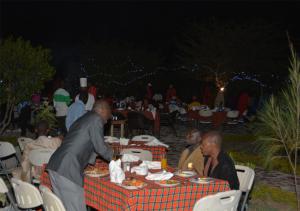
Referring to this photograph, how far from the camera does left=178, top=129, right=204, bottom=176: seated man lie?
6.22 metres

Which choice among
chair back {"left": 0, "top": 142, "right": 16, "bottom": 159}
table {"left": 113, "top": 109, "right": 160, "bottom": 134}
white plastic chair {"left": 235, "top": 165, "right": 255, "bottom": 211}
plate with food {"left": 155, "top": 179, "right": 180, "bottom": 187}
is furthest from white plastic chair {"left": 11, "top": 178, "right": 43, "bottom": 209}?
table {"left": 113, "top": 109, "right": 160, "bottom": 134}

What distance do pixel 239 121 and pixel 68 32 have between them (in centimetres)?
1584

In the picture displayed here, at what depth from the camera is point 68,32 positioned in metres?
31.8

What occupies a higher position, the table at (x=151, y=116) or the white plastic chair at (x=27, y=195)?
the table at (x=151, y=116)

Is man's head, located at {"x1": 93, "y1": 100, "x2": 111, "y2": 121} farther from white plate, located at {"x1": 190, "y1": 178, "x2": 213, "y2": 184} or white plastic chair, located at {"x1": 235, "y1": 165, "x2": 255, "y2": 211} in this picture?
white plastic chair, located at {"x1": 235, "y1": 165, "x2": 255, "y2": 211}

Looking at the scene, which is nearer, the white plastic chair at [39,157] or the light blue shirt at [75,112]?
the white plastic chair at [39,157]

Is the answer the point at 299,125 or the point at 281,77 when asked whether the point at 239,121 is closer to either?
the point at 281,77

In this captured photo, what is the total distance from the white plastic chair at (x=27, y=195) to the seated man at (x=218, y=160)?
1838mm

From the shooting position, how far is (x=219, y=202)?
4.40 meters

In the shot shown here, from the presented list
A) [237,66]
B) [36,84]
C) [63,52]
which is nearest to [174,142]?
[36,84]

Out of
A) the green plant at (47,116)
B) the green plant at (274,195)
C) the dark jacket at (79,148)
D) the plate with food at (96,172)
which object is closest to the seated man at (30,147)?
the plate with food at (96,172)

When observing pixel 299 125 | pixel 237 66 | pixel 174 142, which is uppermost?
pixel 237 66

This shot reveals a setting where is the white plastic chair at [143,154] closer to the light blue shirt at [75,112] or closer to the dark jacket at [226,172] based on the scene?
the dark jacket at [226,172]

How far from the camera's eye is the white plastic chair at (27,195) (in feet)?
15.3
